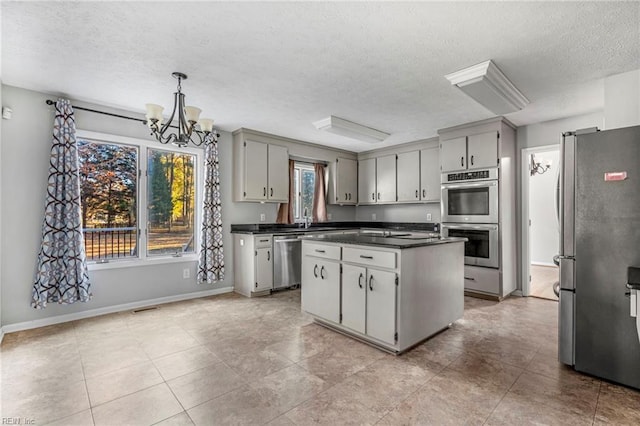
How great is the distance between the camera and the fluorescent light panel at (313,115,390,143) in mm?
4090

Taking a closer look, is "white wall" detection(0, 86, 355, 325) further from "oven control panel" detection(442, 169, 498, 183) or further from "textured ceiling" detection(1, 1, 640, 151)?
"oven control panel" detection(442, 169, 498, 183)

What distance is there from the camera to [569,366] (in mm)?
2346

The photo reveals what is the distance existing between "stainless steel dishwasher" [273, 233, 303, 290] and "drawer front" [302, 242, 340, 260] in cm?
134

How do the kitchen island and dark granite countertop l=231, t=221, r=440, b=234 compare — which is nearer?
the kitchen island

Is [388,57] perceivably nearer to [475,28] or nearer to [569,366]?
[475,28]

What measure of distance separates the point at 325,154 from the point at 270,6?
400 cm

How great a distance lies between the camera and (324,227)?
19.3 ft

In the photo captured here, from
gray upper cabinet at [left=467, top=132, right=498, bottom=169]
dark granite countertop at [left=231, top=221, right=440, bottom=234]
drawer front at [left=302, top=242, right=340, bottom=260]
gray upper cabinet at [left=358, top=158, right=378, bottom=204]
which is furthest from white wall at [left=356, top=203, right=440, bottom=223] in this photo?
drawer front at [left=302, top=242, right=340, bottom=260]

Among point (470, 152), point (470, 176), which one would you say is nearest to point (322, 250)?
point (470, 176)

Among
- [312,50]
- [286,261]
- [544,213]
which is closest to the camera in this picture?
[312,50]

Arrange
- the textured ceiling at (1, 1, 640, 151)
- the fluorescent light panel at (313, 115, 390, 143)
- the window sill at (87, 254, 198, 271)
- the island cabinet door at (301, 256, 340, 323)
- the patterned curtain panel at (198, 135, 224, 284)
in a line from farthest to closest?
the patterned curtain panel at (198, 135, 224, 284) < the fluorescent light panel at (313, 115, 390, 143) < the window sill at (87, 254, 198, 271) < the island cabinet door at (301, 256, 340, 323) < the textured ceiling at (1, 1, 640, 151)

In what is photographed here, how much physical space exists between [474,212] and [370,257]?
2536 mm

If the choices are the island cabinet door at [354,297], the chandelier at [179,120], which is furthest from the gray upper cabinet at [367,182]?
the chandelier at [179,120]

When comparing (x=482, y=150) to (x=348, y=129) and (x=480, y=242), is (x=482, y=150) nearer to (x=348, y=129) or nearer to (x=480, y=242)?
(x=480, y=242)
